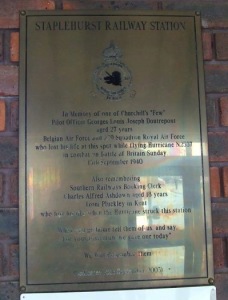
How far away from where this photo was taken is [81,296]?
1.35m

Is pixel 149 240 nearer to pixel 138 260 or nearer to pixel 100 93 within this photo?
pixel 138 260

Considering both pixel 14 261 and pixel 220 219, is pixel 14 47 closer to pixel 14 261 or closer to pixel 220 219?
pixel 14 261

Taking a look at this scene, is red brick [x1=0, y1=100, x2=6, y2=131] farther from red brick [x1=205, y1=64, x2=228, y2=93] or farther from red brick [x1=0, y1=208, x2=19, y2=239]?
red brick [x1=205, y1=64, x2=228, y2=93]

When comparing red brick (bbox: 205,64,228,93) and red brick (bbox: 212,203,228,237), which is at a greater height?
red brick (bbox: 205,64,228,93)

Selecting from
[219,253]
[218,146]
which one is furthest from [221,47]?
[219,253]

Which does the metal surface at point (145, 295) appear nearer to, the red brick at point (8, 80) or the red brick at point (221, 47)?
the red brick at point (8, 80)

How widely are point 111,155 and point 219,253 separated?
1.58ft

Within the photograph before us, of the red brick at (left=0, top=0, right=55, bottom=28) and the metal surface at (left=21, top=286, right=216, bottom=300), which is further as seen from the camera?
the red brick at (left=0, top=0, right=55, bottom=28)

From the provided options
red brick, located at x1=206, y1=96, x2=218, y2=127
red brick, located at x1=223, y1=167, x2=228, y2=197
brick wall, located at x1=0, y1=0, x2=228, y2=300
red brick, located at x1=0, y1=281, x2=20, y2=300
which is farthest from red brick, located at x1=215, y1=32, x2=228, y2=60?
red brick, located at x1=0, y1=281, x2=20, y2=300

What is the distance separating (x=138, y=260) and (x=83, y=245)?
0.18 meters

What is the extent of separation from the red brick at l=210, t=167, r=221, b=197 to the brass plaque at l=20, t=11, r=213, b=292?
0.11 feet

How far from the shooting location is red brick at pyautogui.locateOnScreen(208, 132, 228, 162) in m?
1.44

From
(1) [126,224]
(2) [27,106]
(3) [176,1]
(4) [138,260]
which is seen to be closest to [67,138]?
(2) [27,106]

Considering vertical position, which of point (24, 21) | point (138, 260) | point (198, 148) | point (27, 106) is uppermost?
point (24, 21)
